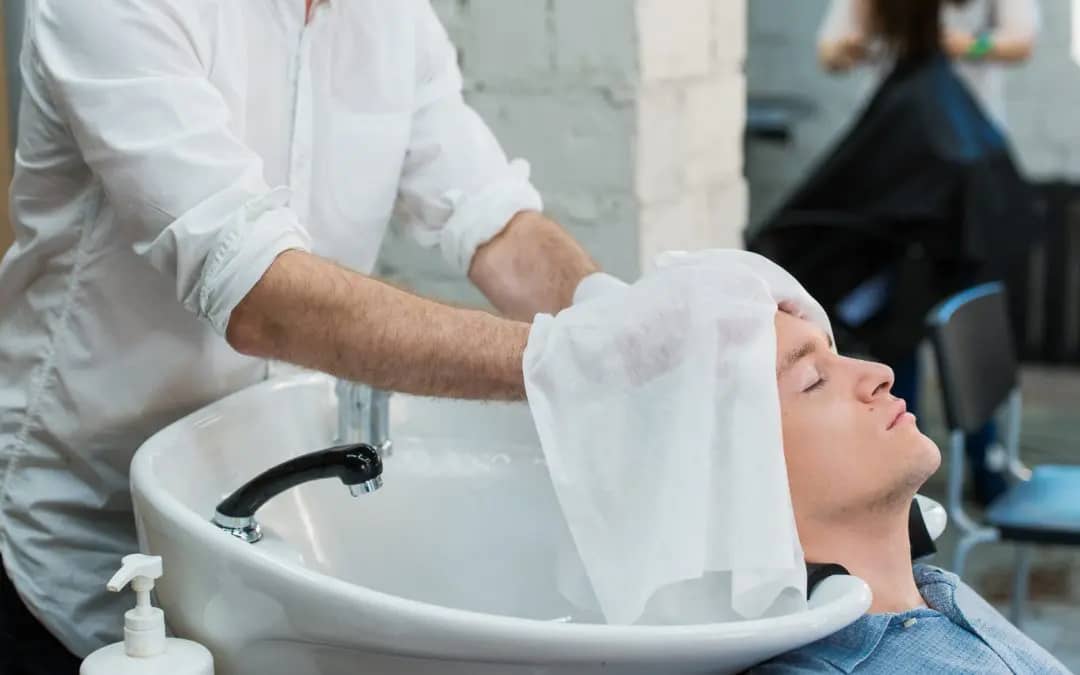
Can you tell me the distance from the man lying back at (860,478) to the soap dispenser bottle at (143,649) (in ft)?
1.45

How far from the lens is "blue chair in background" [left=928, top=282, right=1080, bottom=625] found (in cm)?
203

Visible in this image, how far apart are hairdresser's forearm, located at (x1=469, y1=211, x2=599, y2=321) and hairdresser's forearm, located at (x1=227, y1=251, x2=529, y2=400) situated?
0.90 ft

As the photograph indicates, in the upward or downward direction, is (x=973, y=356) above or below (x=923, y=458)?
below

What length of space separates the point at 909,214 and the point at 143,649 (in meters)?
2.18

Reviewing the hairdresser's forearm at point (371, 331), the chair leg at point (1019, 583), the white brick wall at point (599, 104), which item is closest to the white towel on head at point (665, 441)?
the hairdresser's forearm at point (371, 331)

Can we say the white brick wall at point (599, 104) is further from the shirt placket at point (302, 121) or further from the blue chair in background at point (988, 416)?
the shirt placket at point (302, 121)

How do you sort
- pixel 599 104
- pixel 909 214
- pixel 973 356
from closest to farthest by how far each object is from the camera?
pixel 599 104
pixel 973 356
pixel 909 214

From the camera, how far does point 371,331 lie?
3.24ft

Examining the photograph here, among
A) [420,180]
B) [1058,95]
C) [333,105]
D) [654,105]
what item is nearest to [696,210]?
[654,105]

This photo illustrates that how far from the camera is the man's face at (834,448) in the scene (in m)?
1.08

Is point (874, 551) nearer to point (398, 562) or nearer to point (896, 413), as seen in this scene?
point (896, 413)

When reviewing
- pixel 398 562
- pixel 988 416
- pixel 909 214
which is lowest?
pixel 988 416

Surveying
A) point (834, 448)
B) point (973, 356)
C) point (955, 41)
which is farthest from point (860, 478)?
point (955, 41)

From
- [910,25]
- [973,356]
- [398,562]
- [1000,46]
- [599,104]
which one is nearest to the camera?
[398,562]
